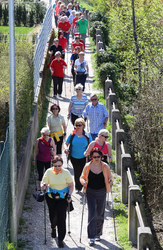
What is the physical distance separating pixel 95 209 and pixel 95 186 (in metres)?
0.47

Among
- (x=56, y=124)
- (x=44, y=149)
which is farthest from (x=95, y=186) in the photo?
(x=56, y=124)

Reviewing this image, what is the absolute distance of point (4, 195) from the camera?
8.37 meters

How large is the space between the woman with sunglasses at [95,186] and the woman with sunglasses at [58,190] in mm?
307

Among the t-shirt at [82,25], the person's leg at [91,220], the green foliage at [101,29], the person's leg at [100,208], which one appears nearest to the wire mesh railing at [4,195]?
the person's leg at [91,220]

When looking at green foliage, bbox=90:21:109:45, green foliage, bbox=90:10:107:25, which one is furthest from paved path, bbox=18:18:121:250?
green foliage, bbox=90:10:107:25

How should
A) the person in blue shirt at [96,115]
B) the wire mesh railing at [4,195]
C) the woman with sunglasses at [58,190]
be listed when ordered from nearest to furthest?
the wire mesh railing at [4,195] → the woman with sunglasses at [58,190] → the person in blue shirt at [96,115]

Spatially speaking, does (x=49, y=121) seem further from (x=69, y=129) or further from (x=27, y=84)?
(x=69, y=129)

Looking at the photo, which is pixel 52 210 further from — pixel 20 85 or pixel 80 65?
pixel 80 65

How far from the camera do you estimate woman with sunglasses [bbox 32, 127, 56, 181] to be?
10709 mm

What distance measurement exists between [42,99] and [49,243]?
832 cm

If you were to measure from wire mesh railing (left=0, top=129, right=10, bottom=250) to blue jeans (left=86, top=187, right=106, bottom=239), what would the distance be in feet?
4.40

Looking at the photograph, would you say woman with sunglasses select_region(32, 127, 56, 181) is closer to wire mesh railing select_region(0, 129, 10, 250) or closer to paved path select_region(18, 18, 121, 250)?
paved path select_region(18, 18, 121, 250)

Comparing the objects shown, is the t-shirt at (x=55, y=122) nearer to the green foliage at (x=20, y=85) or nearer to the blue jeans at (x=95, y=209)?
the green foliage at (x=20, y=85)

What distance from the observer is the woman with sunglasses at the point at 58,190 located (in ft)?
29.2
